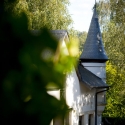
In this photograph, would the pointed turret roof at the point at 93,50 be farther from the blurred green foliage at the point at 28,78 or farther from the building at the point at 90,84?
the blurred green foliage at the point at 28,78

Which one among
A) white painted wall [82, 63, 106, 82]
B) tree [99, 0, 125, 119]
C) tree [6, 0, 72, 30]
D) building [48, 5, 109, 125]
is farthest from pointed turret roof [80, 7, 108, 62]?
tree [6, 0, 72, 30]

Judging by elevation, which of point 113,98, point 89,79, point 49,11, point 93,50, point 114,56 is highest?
point 49,11

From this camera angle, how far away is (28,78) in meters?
1.04

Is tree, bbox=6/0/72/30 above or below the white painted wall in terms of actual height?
above

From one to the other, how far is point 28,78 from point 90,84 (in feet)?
54.2

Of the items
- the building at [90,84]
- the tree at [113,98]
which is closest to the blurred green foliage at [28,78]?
the building at [90,84]

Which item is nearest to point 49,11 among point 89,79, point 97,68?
point 97,68

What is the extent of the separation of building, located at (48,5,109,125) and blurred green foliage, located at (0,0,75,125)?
562 inches

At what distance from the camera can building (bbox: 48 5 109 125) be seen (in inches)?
652

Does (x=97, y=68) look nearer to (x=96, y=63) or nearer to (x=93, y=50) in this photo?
(x=96, y=63)

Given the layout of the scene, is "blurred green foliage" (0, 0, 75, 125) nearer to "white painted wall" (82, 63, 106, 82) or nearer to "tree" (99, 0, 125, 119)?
"white painted wall" (82, 63, 106, 82)

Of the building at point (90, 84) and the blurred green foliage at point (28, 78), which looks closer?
the blurred green foliage at point (28, 78)

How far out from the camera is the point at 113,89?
31594mm

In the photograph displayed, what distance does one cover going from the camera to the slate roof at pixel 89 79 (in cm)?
1719
